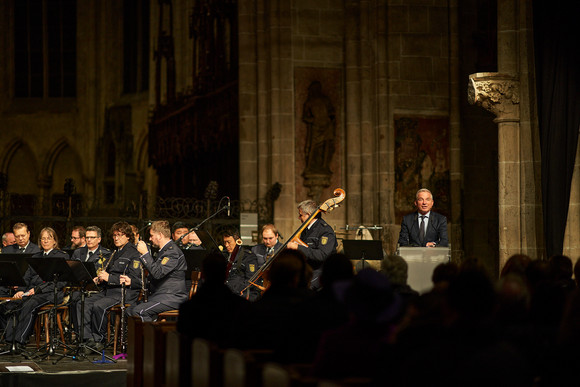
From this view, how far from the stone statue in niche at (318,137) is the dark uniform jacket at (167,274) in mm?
5438

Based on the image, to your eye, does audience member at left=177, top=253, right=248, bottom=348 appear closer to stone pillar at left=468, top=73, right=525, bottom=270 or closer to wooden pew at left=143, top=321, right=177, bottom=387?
wooden pew at left=143, top=321, right=177, bottom=387

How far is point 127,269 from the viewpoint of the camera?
10742 millimetres

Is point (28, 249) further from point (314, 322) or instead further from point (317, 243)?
point (314, 322)

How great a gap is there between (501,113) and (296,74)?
5.00 metres

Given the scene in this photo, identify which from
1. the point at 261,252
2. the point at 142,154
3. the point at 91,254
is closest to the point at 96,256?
the point at 91,254

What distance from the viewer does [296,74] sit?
15664mm

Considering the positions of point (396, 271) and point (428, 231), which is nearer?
point (396, 271)

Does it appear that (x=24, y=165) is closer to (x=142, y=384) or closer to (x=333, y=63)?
(x=333, y=63)

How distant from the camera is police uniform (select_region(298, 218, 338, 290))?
10031 mm

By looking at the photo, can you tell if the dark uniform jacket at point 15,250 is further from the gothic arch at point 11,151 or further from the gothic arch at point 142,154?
the gothic arch at point 11,151

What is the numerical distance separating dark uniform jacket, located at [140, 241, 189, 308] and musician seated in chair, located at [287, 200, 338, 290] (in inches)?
49.6

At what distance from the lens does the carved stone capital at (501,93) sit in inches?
447

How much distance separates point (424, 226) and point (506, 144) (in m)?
1.84

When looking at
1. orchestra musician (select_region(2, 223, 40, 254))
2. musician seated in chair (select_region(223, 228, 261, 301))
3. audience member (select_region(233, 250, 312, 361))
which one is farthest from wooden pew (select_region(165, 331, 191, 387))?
orchestra musician (select_region(2, 223, 40, 254))
